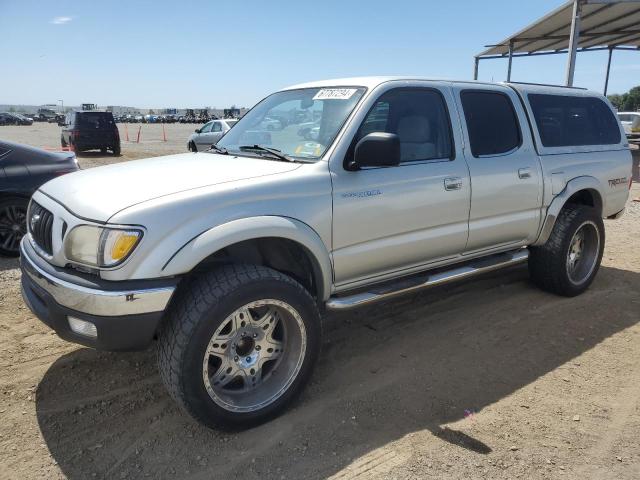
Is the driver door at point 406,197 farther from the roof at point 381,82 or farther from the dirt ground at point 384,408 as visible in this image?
the dirt ground at point 384,408

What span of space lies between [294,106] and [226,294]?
1.86m

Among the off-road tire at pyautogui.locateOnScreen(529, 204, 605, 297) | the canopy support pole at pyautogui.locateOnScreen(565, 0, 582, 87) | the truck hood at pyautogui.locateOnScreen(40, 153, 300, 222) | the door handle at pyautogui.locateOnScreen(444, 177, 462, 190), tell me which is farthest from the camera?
the canopy support pole at pyautogui.locateOnScreen(565, 0, 582, 87)

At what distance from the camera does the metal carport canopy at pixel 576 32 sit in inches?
539

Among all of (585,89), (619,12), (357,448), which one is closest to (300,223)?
(357,448)

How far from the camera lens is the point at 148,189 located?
2.82m

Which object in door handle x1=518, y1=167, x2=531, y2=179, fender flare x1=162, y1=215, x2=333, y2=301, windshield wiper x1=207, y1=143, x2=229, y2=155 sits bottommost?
fender flare x1=162, y1=215, x2=333, y2=301

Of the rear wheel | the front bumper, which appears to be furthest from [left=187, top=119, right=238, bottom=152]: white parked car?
the front bumper

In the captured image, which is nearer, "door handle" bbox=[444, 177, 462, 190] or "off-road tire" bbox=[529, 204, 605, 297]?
"door handle" bbox=[444, 177, 462, 190]

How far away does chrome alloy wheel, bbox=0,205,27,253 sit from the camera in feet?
19.9

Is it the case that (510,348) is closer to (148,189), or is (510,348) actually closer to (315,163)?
(315,163)

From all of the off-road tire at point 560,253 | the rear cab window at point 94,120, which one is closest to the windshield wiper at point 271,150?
the off-road tire at point 560,253

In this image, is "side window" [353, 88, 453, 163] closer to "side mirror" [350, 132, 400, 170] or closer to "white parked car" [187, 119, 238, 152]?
"side mirror" [350, 132, 400, 170]

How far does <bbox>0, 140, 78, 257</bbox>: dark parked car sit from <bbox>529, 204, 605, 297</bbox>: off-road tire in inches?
223

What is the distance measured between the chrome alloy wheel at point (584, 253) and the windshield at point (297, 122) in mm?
3029
